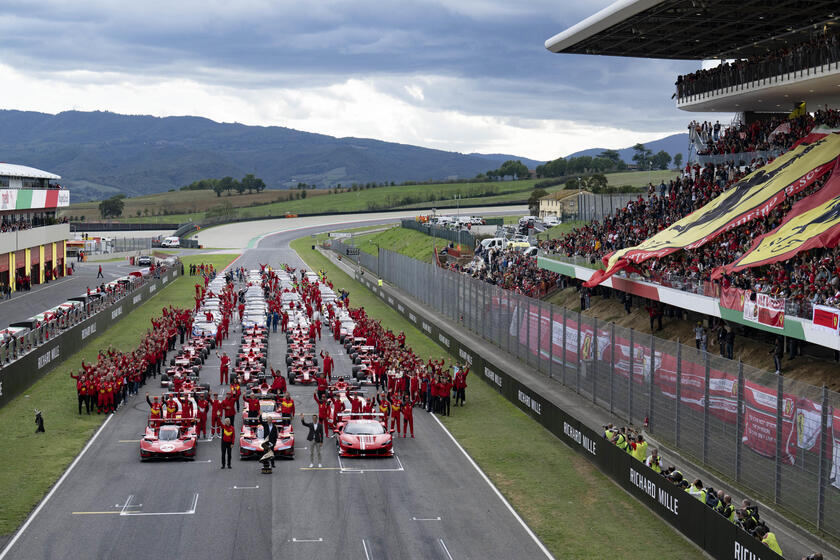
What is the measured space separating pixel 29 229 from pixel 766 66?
57.1 m

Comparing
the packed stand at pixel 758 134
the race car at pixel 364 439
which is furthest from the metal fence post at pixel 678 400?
the packed stand at pixel 758 134

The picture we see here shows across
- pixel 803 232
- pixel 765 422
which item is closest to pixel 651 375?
pixel 765 422

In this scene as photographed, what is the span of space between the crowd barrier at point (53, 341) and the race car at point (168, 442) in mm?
8976

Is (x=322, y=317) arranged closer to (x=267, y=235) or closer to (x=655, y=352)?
(x=655, y=352)

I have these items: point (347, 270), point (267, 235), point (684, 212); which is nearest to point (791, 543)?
point (684, 212)

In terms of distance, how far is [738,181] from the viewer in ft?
132

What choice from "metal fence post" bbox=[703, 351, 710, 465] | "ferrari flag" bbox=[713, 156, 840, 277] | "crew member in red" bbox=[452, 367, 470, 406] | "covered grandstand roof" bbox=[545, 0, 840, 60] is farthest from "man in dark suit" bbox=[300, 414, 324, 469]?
"covered grandstand roof" bbox=[545, 0, 840, 60]

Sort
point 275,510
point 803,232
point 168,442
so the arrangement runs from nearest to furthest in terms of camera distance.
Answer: point 275,510
point 168,442
point 803,232

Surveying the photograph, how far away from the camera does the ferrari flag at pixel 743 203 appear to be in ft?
115

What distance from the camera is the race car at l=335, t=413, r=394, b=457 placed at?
25.3 metres

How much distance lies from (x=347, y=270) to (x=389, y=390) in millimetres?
61068

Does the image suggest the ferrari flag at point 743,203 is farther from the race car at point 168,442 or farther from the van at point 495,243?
the van at point 495,243

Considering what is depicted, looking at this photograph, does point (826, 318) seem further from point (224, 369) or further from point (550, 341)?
point (224, 369)

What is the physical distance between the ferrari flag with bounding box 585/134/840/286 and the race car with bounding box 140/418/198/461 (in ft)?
68.1
